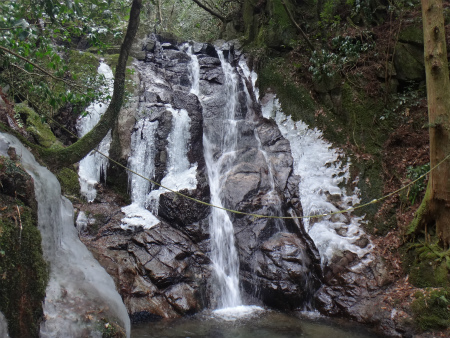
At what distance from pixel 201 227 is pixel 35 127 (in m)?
4.95

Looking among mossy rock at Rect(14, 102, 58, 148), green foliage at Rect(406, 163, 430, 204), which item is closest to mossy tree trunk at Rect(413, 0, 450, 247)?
green foliage at Rect(406, 163, 430, 204)

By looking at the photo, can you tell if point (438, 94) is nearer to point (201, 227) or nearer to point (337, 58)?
point (337, 58)

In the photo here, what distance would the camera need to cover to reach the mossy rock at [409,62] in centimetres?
838

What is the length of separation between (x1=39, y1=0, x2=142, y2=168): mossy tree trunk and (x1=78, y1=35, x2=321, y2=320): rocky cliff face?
249 centimetres

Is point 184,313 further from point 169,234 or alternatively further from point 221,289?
point 169,234

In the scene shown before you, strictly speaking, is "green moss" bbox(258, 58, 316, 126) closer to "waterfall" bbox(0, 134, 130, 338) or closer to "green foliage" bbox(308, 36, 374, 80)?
"green foliage" bbox(308, 36, 374, 80)

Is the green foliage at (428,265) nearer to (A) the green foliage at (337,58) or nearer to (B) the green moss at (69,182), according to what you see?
(A) the green foliage at (337,58)

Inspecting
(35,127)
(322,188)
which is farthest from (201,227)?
(35,127)

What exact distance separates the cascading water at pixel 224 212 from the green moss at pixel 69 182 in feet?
11.0

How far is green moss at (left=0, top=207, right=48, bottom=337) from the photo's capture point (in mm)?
2645

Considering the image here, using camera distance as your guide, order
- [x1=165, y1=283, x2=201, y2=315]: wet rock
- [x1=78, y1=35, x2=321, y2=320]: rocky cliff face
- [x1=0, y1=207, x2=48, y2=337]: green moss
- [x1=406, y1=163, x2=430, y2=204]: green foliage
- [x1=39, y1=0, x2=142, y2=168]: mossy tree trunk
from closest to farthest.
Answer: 1. [x1=0, y1=207, x2=48, y2=337]: green moss
2. [x1=39, y1=0, x2=142, y2=168]: mossy tree trunk
3. [x1=165, y1=283, x2=201, y2=315]: wet rock
4. [x1=78, y1=35, x2=321, y2=320]: rocky cliff face
5. [x1=406, y1=163, x2=430, y2=204]: green foliage

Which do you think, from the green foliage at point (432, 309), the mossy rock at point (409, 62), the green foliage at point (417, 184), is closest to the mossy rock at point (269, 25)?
the mossy rock at point (409, 62)

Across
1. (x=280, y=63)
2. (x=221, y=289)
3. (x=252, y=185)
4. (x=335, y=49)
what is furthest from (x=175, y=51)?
(x=221, y=289)

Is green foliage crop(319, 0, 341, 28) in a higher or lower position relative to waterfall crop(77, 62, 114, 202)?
higher
